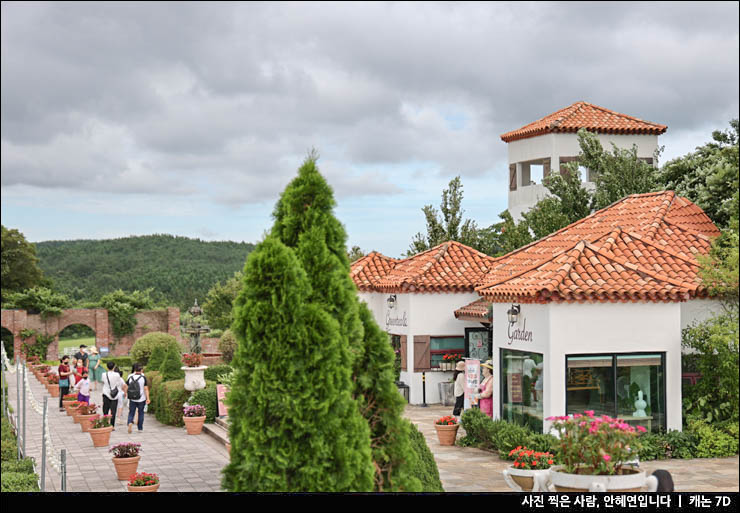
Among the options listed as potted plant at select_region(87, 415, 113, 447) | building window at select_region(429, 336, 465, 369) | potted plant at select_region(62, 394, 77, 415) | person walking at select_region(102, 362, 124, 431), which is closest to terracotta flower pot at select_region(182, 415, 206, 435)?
person walking at select_region(102, 362, 124, 431)

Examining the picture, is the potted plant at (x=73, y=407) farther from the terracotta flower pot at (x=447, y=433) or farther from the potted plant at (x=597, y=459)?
the potted plant at (x=597, y=459)

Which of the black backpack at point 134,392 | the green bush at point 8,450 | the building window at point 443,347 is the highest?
the building window at point 443,347

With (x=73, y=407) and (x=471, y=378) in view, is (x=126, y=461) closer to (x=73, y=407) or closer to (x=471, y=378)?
(x=471, y=378)

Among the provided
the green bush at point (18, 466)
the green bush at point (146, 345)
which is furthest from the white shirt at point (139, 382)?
the green bush at point (146, 345)

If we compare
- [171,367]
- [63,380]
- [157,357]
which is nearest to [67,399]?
[63,380]

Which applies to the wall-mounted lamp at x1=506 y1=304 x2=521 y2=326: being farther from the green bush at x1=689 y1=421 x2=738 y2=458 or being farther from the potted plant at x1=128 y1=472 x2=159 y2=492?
the potted plant at x1=128 y1=472 x2=159 y2=492

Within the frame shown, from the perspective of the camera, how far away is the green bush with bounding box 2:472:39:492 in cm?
1188

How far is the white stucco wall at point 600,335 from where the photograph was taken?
47.6ft

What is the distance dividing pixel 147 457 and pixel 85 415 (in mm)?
5157

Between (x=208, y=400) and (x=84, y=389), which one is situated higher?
(x=84, y=389)

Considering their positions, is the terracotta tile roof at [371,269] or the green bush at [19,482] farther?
the terracotta tile roof at [371,269]

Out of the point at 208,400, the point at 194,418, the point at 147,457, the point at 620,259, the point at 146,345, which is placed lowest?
the point at 147,457

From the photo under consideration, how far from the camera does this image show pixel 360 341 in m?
7.83

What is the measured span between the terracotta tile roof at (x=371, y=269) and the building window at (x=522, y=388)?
10.6m
